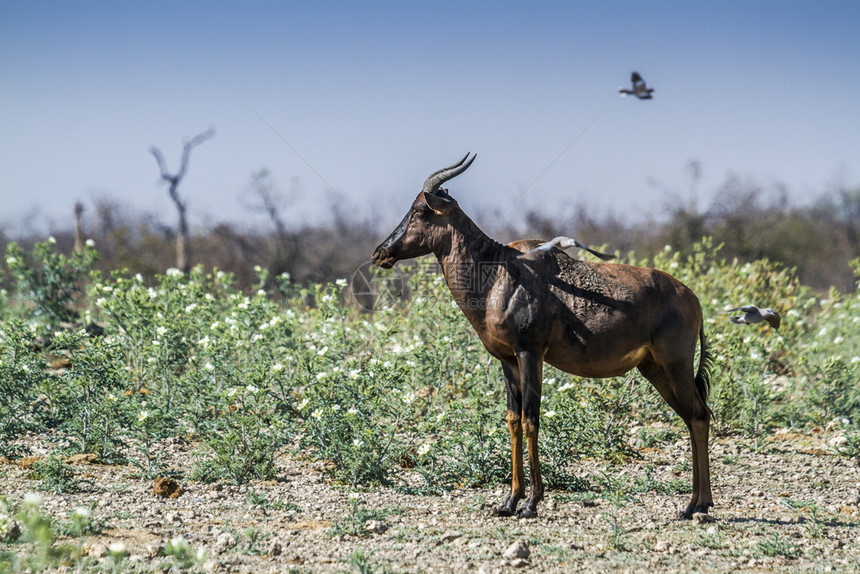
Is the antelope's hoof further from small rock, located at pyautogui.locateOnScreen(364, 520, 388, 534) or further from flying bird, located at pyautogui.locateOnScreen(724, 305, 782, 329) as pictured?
small rock, located at pyautogui.locateOnScreen(364, 520, 388, 534)

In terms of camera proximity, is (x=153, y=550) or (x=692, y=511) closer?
(x=153, y=550)

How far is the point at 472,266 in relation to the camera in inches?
220

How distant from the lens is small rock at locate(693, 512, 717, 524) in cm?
543

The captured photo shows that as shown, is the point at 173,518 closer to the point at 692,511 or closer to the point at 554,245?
the point at 554,245

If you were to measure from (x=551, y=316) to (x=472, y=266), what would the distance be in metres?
0.61

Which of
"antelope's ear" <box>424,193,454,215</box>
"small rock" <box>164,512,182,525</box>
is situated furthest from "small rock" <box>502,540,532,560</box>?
"antelope's ear" <box>424,193,454,215</box>

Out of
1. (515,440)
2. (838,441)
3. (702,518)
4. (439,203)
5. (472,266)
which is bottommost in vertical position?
(702,518)

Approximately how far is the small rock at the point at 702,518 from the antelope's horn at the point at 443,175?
2648 millimetres

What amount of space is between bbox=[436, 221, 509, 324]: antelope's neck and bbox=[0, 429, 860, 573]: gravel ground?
138 centimetres

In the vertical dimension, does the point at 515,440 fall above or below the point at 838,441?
below

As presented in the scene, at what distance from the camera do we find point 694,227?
1045 inches

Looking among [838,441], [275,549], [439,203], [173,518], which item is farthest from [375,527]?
[838,441]

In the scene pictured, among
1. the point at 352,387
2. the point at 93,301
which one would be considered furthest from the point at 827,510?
the point at 93,301

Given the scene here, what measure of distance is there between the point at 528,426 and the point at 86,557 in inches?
104
